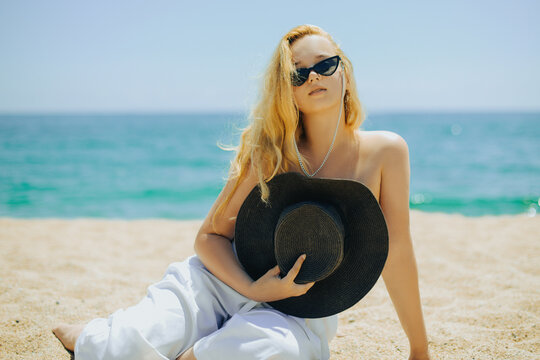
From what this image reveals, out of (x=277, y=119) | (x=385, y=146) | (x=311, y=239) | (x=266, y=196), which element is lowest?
(x=311, y=239)

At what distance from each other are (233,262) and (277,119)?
2.77 ft

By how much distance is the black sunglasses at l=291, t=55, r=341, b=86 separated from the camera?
2.17 metres

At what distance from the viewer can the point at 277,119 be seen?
→ 2.31m

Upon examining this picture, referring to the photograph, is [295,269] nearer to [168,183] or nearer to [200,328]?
[200,328]

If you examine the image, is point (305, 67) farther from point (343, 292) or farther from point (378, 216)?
point (343, 292)

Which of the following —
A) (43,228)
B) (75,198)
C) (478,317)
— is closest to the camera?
(478,317)

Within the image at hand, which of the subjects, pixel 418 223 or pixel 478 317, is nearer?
pixel 478 317

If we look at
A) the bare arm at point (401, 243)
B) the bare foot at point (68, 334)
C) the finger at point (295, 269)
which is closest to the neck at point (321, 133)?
the bare arm at point (401, 243)

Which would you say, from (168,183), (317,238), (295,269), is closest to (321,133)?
(317,238)

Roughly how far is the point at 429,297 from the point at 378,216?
202 centimetres

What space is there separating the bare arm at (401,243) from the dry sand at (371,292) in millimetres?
466

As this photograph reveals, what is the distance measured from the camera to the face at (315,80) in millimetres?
2184

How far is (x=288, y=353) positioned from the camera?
1868 millimetres

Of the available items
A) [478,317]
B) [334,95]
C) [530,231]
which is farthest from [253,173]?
[530,231]
